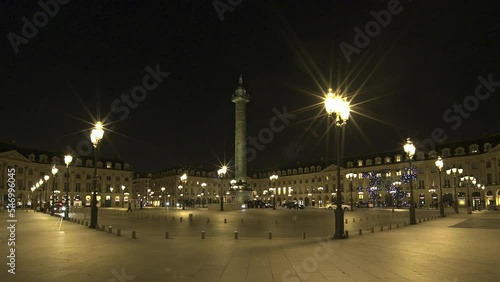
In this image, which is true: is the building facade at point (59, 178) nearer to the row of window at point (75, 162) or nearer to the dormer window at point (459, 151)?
the row of window at point (75, 162)

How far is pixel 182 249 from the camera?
17531 millimetres

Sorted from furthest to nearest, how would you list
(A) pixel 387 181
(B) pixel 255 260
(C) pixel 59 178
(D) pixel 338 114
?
(C) pixel 59 178 → (A) pixel 387 181 → (D) pixel 338 114 → (B) pixel 255 260

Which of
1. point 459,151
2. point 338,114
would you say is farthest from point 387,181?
point 338,114

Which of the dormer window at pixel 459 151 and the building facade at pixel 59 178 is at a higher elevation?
the dormer window at pixel 459 151

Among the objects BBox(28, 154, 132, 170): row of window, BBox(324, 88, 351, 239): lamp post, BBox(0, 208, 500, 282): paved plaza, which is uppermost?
BBox(28, 154, 132, 170): row of window

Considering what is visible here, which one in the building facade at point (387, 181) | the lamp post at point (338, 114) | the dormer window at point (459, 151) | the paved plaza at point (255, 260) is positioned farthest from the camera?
the dormer window at point (459, 151)

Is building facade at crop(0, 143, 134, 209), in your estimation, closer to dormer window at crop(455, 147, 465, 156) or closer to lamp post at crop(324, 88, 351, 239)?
lamp post at crop(324, 88, 351, 239)

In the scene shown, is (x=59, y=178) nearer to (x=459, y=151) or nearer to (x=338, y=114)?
(x=459, y=151)

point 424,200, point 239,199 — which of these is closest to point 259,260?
point 239,199

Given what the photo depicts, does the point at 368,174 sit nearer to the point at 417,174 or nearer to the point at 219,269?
the point at 417,174

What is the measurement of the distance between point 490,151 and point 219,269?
321 ft

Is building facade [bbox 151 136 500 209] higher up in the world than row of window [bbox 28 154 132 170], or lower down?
lower down

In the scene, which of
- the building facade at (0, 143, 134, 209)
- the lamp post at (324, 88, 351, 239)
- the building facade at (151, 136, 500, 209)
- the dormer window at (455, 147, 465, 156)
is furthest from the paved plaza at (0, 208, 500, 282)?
the dormer window at (455, 147, 465, 156)

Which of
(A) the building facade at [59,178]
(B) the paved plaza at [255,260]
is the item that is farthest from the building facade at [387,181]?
(B) the paved plaza at [255,260]
